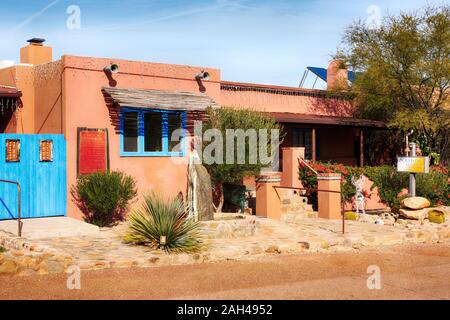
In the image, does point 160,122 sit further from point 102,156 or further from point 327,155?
point 327,155

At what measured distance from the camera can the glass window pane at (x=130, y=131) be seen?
15.1 metres

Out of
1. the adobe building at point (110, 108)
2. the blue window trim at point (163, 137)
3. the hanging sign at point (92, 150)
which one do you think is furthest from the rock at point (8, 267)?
the blue window trim at point (163, 137)

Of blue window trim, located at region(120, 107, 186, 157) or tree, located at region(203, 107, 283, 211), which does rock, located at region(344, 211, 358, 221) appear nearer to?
tree, located at region(203, 107, 283, 211)

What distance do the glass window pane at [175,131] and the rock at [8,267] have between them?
7.28 m

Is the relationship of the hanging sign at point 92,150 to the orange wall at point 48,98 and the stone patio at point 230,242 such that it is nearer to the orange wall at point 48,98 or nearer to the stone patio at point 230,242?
the orange wall at point 48,98

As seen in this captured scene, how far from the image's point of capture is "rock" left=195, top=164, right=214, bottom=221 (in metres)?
13.2

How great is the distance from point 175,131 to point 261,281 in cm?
748


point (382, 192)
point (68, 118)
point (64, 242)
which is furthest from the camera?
point (382, 192)

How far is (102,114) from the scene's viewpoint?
1470 centimetres

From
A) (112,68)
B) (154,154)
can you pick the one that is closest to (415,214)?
(154,154)

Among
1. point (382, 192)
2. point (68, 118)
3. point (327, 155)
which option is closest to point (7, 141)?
point (68, 118)

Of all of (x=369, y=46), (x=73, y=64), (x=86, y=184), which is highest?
(x=369, y=46)
